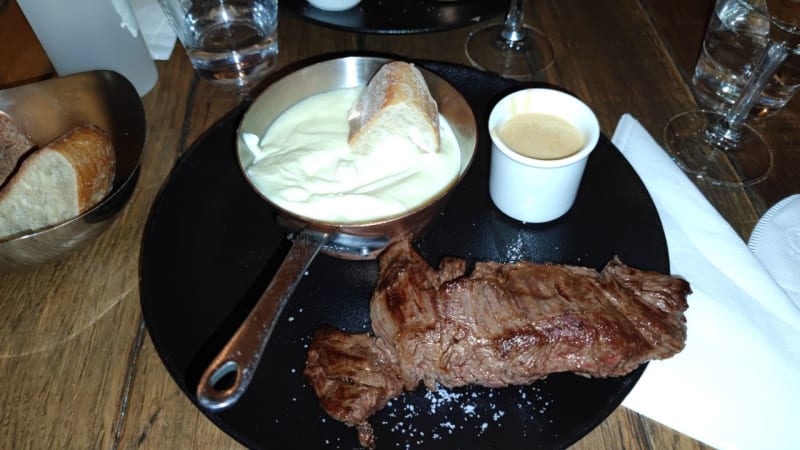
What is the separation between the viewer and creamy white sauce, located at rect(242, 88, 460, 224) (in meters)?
1.40

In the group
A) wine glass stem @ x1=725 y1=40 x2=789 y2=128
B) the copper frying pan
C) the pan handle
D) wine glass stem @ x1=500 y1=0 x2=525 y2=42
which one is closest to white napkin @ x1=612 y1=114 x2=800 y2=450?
wine glass stem @ x1=725 y1=40 x2=789 y2=128

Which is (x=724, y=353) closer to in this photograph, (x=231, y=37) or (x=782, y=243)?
(x=782, y=243)

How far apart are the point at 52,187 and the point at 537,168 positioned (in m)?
1.17

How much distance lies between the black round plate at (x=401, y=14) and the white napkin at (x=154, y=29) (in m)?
0.43

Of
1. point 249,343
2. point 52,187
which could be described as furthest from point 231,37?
point 249,343

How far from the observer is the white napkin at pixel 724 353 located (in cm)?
128

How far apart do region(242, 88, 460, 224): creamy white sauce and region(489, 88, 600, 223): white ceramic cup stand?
0.40 ft

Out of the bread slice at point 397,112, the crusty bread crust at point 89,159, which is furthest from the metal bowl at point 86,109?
the bread slice at point 397,112

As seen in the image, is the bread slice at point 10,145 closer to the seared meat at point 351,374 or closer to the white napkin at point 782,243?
the seared meat at point 351,374

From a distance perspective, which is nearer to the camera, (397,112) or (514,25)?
(397,112)

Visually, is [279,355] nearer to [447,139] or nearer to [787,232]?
[447,139]

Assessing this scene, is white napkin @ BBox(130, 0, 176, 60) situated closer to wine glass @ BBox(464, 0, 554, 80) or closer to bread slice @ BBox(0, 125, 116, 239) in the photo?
bread slice @ BBox(0, 125, 116, 239)

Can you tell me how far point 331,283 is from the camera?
144 cm

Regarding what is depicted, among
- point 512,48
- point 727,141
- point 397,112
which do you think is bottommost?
point 727,141
